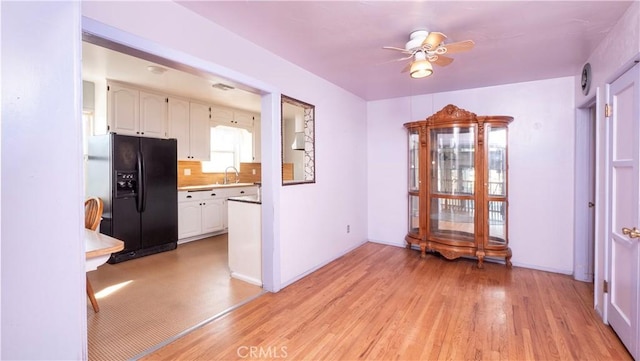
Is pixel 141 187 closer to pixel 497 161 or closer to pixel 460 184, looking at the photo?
pixel 460 184

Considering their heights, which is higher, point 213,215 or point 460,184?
point 460,184

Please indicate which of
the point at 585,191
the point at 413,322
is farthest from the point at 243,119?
the point at 585,191

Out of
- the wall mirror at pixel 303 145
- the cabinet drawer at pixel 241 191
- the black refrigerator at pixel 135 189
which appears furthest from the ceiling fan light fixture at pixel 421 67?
the cabinet drawer at pixel 241 191

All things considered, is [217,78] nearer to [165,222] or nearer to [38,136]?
[38,136]

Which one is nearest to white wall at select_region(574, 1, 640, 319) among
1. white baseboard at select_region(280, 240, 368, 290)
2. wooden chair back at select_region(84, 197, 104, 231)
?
white baseboard at select_region(280, 240, 368, 290)

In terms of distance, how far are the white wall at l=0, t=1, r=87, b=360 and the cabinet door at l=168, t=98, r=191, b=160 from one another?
3851 millimetres

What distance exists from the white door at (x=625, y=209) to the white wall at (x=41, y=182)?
9.65 feet

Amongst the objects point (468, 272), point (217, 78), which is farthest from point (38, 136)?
point (468, 272)

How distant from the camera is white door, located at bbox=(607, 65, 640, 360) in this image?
190 centimetres

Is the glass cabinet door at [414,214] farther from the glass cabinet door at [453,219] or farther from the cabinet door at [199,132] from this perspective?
the cabinet door at [199,132]

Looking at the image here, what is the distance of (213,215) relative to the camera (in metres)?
5.16

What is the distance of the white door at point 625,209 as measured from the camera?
6.25ft

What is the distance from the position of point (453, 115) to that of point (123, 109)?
433 centimetres

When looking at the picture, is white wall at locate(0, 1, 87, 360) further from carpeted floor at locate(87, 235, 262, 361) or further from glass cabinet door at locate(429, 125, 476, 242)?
glass cabinet door at locate(429, 125, 476, 242)
